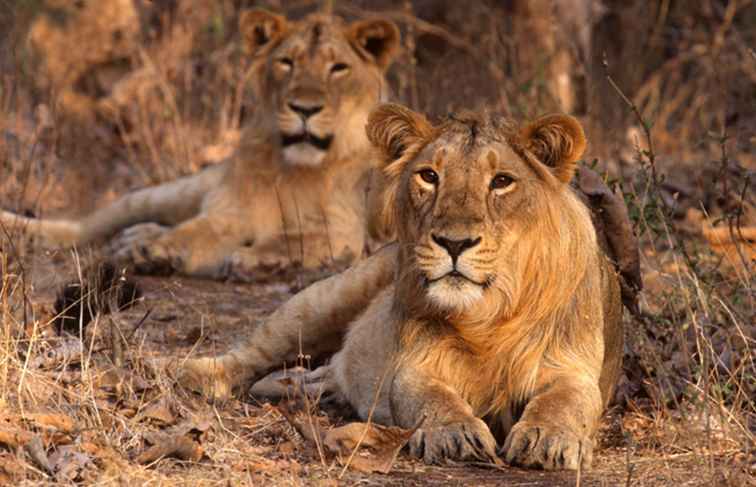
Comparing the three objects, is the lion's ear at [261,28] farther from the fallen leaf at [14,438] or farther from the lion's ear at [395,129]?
the fallen leaf at [14,438]

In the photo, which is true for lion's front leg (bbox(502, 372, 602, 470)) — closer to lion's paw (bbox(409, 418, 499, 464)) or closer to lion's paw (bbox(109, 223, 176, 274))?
lion's paw (bbox(409, 418, 499, 464))

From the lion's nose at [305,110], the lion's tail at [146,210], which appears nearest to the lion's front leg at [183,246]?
the lion's tail at [146,210]

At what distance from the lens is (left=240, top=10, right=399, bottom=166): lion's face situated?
8891 mm

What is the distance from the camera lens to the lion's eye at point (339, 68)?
29.6 ft

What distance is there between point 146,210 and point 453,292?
5509 millimetres

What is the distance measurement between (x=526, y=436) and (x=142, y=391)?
145 centimetres

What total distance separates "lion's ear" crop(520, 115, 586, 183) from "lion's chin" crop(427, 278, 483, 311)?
0.67 meters

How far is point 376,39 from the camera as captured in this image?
9219 millimetres

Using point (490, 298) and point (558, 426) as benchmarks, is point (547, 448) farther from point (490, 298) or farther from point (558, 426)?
point (490, 298)

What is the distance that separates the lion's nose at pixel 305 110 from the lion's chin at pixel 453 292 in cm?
444

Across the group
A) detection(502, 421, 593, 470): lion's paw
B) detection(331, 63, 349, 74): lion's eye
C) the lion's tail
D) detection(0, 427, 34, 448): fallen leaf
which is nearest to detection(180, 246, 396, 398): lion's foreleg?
detection(502, 421, 593, 470): lion's paw

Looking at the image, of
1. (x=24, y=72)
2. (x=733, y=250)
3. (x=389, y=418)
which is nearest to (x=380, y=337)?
(x=389, y=418)

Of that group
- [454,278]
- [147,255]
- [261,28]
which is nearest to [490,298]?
[454,278]

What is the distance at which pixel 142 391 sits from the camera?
5117 mm
